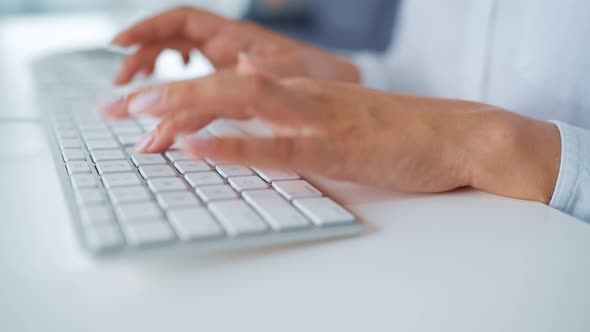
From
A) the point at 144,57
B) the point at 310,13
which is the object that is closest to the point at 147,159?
the point at 144,57

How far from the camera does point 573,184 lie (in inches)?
18.1

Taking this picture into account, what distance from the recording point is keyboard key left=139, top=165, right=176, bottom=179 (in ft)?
1.42

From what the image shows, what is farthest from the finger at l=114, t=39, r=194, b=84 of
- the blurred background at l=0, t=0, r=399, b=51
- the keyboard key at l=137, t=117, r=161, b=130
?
the blurred background at l=0, t=0, r=399, b=51

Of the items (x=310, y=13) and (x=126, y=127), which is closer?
(x=126, y=127)

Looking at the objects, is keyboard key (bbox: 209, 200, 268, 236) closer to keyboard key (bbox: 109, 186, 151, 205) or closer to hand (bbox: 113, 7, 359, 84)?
keyboard key (bbox: 109, 186, 151, 205)

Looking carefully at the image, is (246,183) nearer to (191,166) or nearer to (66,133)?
(191,166)

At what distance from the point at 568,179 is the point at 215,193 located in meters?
0.28

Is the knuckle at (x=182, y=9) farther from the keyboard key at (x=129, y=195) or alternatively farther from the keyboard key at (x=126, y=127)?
the keyboard key at (x=129, y=195)

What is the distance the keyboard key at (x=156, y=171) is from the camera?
1.42ft

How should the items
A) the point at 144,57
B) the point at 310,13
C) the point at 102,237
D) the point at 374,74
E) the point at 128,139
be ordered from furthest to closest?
the point at 310,13
the point at 374,74
the point at 144,57
the point at 128,139
the point at 102,237

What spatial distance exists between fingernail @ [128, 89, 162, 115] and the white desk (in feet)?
0.32

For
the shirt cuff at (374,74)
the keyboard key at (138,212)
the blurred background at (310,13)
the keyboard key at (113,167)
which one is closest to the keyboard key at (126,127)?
the keyboard key at (113,167)

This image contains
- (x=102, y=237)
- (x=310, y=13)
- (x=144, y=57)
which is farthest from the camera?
(x=310, y=13)

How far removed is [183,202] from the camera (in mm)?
381
